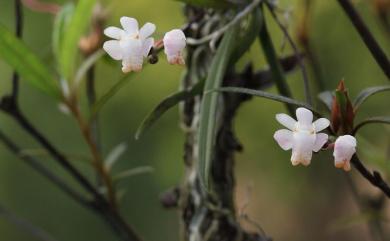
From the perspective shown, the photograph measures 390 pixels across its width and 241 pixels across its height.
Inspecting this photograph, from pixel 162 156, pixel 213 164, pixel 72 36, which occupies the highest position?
pixel 72 36

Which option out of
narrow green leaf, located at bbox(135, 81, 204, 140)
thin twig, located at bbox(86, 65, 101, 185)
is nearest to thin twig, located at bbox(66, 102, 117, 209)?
thin twig, located at bbox(86, 65, 101, 185)

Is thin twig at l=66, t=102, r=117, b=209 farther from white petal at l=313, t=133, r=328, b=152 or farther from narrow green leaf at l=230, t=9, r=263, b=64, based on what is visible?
white petal at l=313, t=133, r=328, b=152

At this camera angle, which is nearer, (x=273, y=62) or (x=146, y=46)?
(x=146, y=46)

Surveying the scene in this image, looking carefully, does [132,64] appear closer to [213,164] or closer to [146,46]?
[146,46]

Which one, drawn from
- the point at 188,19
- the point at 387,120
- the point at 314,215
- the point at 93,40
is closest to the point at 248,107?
the point at 314,215

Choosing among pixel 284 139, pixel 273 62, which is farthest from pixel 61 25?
pixel 284 139

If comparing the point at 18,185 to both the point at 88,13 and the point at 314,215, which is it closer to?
the point at 314,215

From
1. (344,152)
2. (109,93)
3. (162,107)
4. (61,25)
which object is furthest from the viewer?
(61,25)
